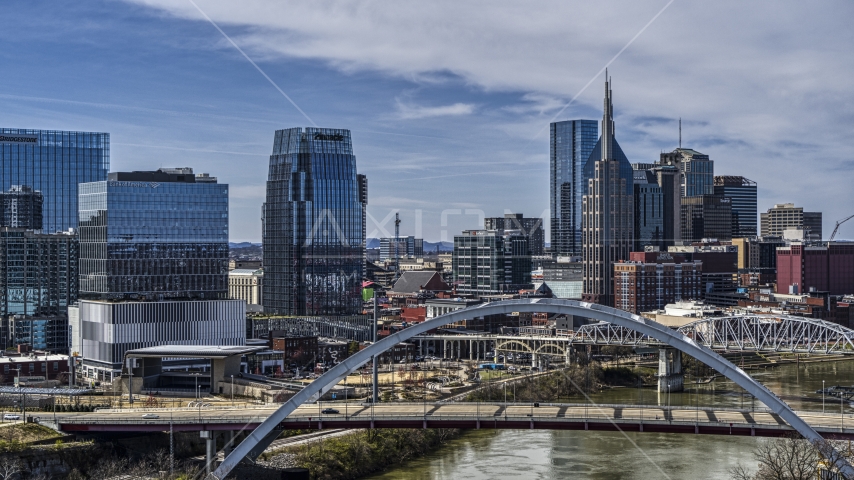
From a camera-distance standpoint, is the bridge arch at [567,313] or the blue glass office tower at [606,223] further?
the blue glass office tower at [606,223]

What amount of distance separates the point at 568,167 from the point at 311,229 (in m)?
84.7

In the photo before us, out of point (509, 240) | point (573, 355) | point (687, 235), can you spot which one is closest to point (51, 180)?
point (509, 240)

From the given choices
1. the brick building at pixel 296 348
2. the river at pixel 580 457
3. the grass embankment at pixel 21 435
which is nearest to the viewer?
the grass embankment at pixel 21 435

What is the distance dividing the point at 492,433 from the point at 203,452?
47.5ft

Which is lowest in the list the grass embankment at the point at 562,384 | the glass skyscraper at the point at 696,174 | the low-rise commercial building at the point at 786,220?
the grass embankment at the point at 562,384

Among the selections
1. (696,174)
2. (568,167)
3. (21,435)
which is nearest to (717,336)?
(21,435)

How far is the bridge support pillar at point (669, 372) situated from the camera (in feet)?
226

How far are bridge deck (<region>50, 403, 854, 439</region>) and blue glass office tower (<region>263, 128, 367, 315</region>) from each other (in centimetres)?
5398

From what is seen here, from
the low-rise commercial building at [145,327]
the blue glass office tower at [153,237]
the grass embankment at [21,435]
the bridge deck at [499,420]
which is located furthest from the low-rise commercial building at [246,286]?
the grass embankment at [21,435]

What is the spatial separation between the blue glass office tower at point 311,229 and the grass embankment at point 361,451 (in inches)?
1893

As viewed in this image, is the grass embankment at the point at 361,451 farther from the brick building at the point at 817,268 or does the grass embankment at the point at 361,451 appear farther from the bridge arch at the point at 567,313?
the brick building at the point at 817,268

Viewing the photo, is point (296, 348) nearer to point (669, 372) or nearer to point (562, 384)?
point (562, 384)

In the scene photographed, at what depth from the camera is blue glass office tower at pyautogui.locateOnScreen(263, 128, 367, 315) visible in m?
95.8

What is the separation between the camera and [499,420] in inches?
1508
